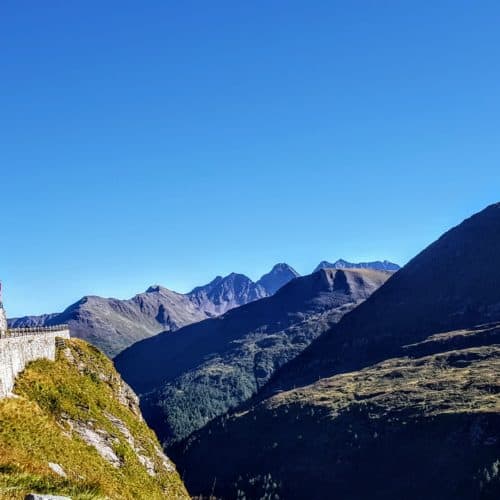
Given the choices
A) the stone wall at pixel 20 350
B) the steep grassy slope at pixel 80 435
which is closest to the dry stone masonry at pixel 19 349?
the stone wall at pixel 20 350

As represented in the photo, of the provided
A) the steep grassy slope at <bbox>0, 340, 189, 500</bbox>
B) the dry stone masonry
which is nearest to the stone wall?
the dry stone masonry

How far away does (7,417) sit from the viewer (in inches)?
1527

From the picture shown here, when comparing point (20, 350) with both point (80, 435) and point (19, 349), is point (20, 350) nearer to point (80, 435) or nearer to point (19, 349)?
point (19, 349)

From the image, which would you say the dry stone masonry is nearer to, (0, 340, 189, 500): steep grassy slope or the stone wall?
the stone wall

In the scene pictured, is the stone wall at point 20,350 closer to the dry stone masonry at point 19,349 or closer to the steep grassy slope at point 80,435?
the dry stone masonry at point 19,349

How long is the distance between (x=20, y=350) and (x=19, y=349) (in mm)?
289

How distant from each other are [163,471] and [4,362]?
2180 cm

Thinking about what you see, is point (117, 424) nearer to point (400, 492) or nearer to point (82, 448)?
point (82, 448)

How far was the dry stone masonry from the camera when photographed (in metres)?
46.1

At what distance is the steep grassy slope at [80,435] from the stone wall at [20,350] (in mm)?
1057

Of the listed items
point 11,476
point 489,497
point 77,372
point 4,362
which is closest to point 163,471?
point 77,372

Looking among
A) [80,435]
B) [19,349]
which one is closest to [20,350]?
[19,349]

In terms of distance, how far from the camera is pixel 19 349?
52531 mm

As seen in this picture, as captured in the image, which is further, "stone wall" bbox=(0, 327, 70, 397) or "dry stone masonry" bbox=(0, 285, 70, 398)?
"dry stone masonry" bbox=(0, 285, 70, 398)
